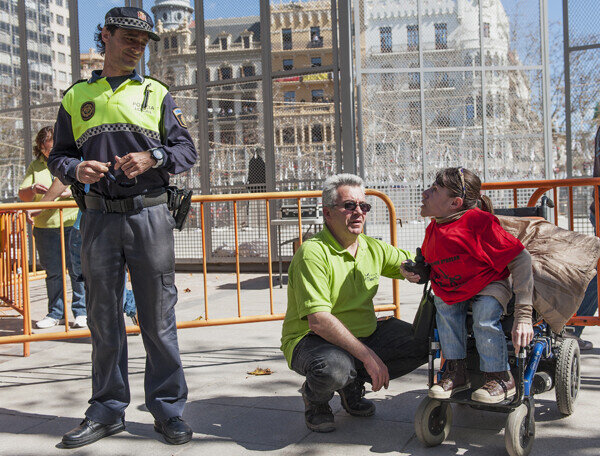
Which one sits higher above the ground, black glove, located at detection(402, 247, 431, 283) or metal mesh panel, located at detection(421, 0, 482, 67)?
metal mesh panel, located at detection(421, 0, 482, 67)

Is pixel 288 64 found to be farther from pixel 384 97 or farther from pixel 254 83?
pixel 384 97

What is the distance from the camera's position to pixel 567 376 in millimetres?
3670

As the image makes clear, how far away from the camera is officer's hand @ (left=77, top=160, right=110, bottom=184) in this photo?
339 centimetres

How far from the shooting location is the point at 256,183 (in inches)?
424

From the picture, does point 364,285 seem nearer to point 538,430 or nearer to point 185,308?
point 538,430

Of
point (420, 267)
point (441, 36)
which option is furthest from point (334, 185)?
point (441, 36)

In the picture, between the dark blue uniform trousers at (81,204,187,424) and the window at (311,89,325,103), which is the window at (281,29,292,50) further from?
the dark blue uniform trousers at (81,204,187,424)

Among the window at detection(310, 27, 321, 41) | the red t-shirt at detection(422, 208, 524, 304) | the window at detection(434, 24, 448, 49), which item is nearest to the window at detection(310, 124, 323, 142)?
the window at detection(310, 27, 321, 41)

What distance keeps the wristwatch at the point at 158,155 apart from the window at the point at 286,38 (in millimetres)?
7169

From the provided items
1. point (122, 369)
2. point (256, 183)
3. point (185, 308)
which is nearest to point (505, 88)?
point (256, 183)

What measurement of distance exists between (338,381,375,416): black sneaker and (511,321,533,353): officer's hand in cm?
99

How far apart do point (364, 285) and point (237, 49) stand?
24.8ft

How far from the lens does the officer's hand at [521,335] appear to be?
3.22 meters

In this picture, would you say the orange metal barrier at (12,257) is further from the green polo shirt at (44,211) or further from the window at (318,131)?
the window at (318,131)
